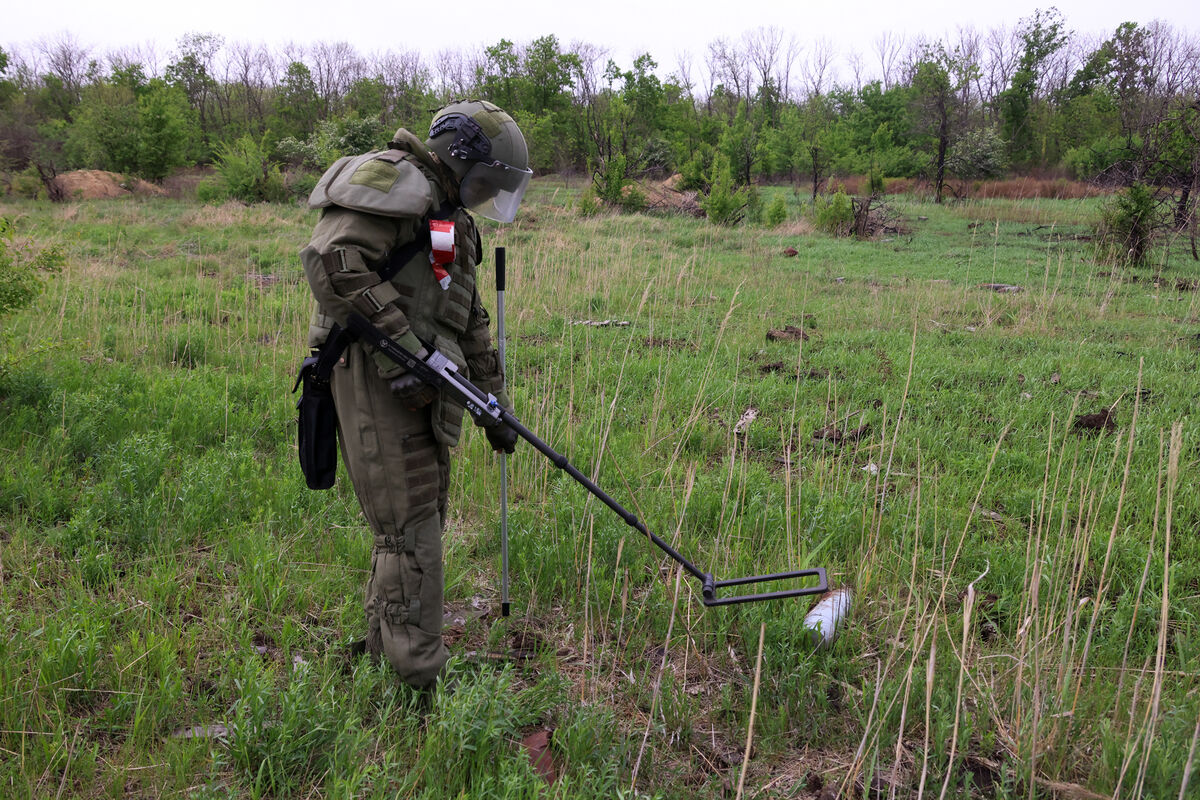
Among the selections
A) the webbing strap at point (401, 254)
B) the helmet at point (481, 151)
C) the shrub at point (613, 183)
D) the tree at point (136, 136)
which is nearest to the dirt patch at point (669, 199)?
the shrub at point (613, 183)

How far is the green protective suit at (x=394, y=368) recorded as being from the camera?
7.32ft

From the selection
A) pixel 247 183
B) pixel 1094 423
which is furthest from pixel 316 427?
pixel 247 183

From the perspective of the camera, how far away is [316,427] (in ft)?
8.20

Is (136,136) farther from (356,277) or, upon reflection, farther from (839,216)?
(356,277)

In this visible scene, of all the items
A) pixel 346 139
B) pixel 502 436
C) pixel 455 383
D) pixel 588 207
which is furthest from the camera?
pixel 346 139

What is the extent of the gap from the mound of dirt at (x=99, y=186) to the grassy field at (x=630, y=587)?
23.6 m

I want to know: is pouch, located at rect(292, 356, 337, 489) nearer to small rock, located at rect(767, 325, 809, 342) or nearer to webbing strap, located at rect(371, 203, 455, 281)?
webbing strap, located at rect(371, 203, 455, 281)

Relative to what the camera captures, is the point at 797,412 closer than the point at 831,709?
No

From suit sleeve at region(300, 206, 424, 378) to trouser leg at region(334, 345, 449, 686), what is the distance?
6.7 inches

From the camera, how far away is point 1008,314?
338 inches

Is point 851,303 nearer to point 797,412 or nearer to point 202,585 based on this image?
point 797,412

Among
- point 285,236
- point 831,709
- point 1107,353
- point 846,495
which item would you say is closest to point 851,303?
point 1107,353

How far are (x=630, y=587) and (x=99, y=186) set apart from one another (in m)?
31.3

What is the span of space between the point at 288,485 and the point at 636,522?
228 cm
